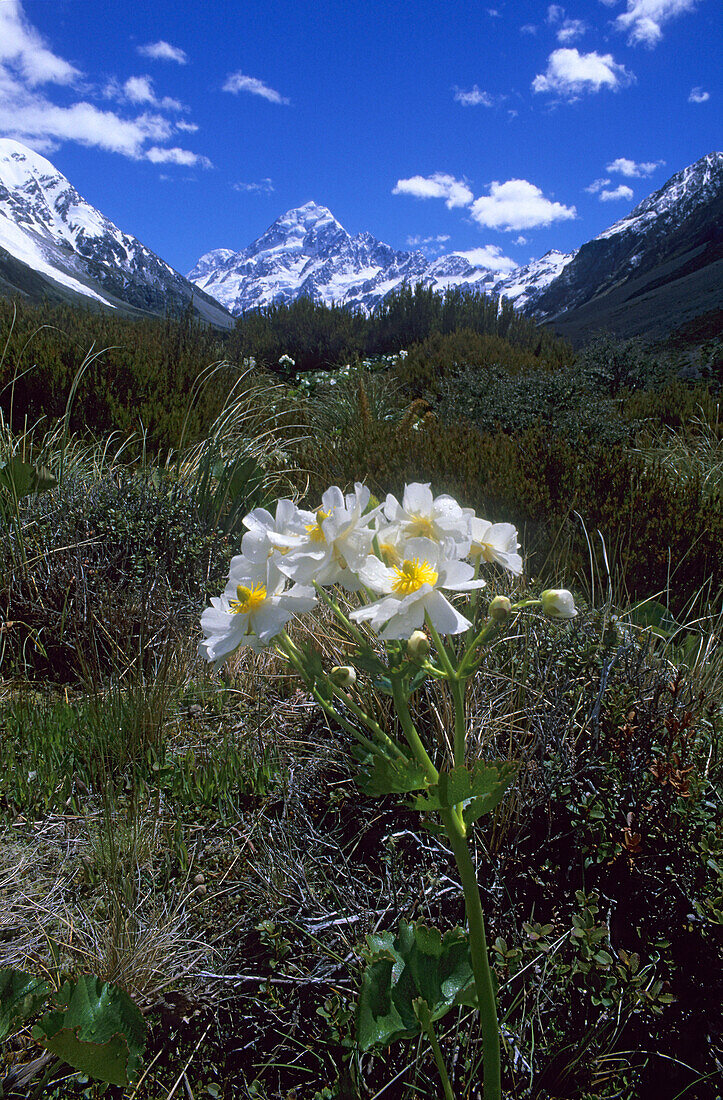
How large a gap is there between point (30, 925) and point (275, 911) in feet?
1.90

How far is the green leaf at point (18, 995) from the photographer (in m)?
1.01

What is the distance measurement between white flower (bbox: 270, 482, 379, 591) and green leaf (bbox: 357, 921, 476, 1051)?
23.8 inches

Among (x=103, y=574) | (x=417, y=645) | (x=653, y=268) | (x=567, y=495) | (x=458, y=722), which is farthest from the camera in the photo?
(x=653, y=268)

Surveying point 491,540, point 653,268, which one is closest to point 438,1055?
point 491,540

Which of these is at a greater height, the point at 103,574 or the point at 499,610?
the point at 499,610

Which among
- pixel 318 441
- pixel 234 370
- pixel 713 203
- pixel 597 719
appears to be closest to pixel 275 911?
pixel 597 719

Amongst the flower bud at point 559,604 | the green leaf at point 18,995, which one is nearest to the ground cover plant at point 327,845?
the green leaf at point 18,995

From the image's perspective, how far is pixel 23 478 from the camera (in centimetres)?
306

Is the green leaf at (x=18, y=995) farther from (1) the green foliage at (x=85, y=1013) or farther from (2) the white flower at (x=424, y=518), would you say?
(2) the white flower at (x=424, y=518)

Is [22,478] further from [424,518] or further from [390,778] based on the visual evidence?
[390,778]

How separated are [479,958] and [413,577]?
58 centimetres

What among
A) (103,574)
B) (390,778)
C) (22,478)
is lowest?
(103,574)

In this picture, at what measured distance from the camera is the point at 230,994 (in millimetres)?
1303

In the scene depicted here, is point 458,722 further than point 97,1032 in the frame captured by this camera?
No
